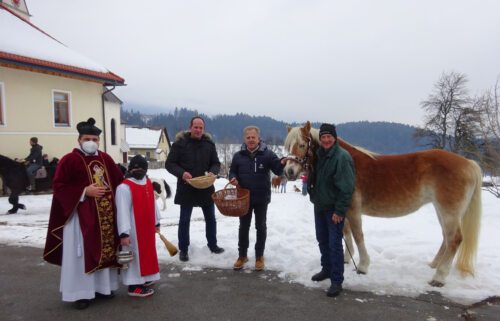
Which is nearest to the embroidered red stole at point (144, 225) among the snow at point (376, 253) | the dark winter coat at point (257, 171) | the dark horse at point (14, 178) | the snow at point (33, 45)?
the snow at point (376, 253)

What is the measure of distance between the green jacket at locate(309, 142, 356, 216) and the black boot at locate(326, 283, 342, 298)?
2.83ft

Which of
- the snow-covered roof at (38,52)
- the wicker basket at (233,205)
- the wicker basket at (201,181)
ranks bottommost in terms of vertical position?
the wicker basket at (233,205)

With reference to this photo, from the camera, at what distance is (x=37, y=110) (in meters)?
13.8

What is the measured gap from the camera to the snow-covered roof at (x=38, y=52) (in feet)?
42.3

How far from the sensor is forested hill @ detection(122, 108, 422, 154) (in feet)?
333

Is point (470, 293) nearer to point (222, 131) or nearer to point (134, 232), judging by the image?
point (134, 232)

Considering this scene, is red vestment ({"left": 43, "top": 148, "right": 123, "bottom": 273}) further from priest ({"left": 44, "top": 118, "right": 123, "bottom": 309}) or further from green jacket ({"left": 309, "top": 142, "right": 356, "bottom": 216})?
green jacket ({"left": 309, "top": 142, "right": 356, "bottom": 216})

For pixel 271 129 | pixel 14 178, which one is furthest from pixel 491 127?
pixel 271 129

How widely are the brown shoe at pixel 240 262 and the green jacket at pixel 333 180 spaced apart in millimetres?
1406

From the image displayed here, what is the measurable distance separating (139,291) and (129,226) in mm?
829

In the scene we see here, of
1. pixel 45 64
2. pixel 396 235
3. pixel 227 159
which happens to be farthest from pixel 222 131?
pixel 396 235

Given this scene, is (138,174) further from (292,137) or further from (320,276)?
(320,276)

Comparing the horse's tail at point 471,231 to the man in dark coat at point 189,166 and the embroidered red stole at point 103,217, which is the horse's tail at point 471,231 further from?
the embroidered red stole at point 103,217

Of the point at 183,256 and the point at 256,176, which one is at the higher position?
the point at 256,176
